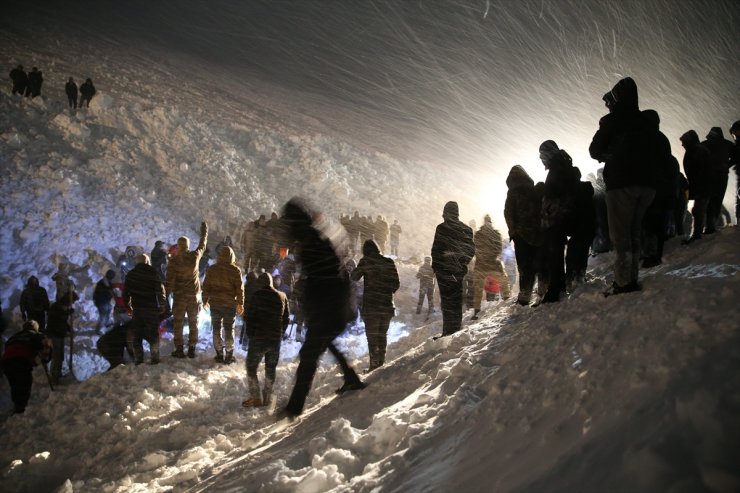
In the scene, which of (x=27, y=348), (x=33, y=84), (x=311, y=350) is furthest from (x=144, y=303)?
(x=33, y=84)

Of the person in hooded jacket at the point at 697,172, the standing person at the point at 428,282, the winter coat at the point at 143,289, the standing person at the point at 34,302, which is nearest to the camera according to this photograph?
the person in hooded jacket at the point at 697,172

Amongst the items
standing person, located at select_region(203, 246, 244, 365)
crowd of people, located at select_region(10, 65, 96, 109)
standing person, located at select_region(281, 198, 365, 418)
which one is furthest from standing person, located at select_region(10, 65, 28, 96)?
standing person, located at select_region(281, 198, 365, 418)

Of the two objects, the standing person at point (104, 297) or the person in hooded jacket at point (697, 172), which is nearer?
the person in hooded jacket at point (697, 172)

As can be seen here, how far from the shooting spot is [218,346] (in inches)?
313

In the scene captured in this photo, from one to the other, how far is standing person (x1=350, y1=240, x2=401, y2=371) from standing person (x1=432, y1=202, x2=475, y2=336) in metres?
0.72

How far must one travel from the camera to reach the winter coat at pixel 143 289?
23.9 ft

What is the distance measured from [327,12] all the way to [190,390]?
17594 millimetres

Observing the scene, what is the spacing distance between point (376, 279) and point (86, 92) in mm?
18347

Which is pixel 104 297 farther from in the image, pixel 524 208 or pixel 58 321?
pixel 524 208

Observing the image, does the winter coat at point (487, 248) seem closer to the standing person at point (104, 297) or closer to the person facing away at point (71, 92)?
the standing person at point (104, 297)

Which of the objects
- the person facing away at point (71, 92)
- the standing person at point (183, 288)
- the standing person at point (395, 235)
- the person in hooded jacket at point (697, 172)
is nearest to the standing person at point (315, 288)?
the standing person at point (183, 288)

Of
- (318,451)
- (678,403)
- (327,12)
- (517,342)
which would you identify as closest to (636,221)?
(517,342)

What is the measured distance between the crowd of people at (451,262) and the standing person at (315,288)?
0.04 feet

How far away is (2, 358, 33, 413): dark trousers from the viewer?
6.68m
